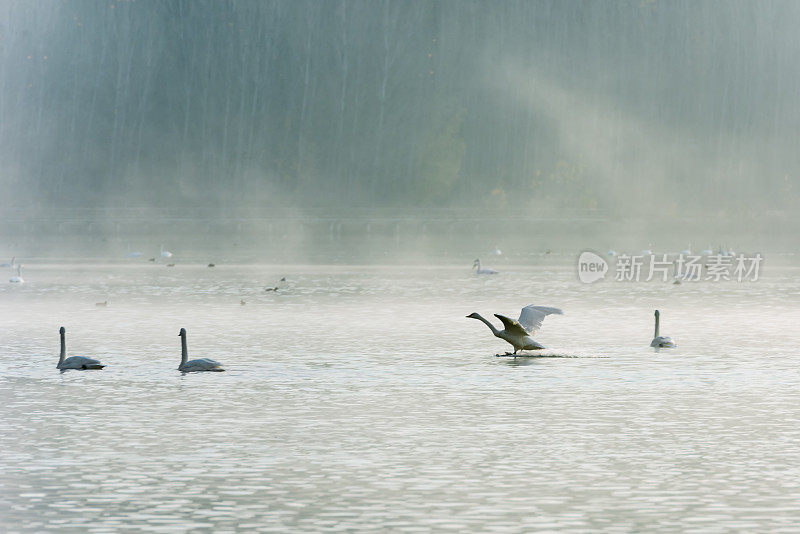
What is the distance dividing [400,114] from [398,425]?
112554mm

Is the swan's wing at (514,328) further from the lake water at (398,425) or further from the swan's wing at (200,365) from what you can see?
the swan's wing at (200,365)

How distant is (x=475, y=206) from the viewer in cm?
13088

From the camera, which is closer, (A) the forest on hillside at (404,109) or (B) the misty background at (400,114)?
(B) the misty background at (400,114)

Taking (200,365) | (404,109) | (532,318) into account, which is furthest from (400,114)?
(200,365)

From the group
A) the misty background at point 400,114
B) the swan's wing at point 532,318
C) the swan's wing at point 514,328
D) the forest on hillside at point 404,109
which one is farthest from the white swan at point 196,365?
the forest on hillside at point 404,109

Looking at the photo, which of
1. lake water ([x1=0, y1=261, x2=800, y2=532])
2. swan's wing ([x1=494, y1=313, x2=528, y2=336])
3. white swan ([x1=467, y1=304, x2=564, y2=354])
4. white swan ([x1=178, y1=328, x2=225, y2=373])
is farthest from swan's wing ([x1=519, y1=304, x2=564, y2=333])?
white swan ([x1=178, y1=328, x2=225, y2=373])

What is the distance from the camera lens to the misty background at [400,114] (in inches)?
5032

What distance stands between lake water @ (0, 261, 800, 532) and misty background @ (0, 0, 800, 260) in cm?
8809

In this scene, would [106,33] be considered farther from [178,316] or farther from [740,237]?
[178,316]

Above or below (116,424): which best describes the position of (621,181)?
above

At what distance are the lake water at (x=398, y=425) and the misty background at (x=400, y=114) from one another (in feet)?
289

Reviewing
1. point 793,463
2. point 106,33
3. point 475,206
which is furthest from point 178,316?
point 106,33

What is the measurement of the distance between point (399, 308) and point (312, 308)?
2.67 metres

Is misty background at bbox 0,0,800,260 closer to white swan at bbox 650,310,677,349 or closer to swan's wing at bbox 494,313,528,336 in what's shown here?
white swan at bbox 650,310,677,349
